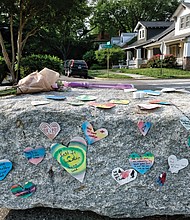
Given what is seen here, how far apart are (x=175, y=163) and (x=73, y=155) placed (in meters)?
0.81

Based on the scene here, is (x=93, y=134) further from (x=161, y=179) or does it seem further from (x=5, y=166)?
(x=5, y=166)

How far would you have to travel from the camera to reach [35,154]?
2.21 metres

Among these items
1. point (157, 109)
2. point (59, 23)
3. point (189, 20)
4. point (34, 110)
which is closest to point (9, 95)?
point (34, 110)

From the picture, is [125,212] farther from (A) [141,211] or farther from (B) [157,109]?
(B) [157,109]

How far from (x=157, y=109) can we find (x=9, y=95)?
4.96 ft

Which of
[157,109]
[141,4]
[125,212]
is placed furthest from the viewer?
[141,4]

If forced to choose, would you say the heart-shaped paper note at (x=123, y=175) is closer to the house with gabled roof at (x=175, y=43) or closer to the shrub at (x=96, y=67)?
the house with gabled roof at (x=175, y=43)

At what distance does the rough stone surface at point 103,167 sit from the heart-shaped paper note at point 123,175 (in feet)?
0.10

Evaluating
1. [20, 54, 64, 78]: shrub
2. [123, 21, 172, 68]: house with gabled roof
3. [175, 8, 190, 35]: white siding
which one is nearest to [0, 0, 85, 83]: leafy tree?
[20, 54, 64, 78]: shrub

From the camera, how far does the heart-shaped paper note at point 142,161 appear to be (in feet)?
7.19

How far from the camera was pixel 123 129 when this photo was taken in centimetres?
221

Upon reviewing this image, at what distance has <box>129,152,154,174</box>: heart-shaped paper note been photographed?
2191mm

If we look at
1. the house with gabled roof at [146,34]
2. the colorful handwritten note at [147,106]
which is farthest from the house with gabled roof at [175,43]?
the colorful handwritten note at [147,106]

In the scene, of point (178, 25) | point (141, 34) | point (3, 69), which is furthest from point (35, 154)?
point (141, 34)
